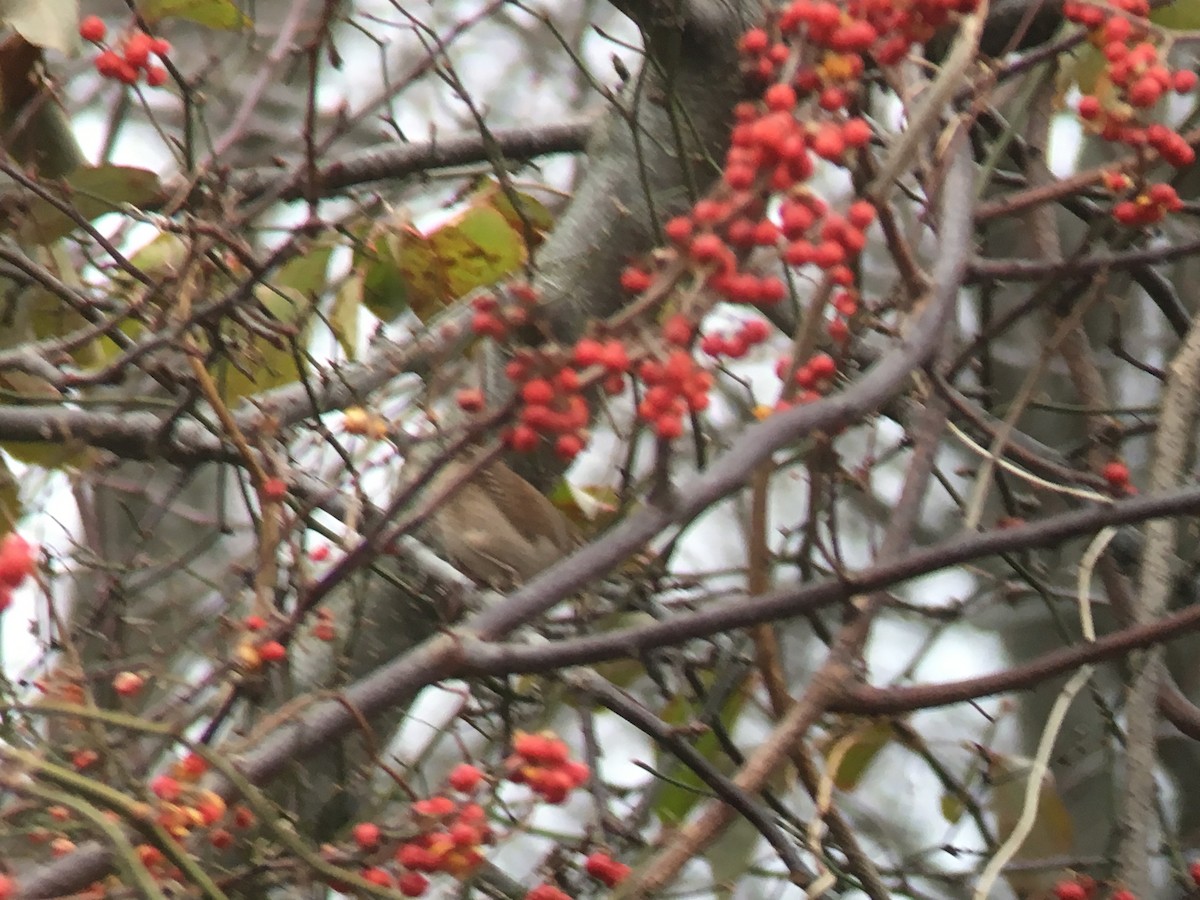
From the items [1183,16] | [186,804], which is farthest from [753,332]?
[1183,16]

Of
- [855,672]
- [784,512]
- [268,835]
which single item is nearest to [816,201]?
[855,672]

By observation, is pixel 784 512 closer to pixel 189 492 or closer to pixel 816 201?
pixel 189 492

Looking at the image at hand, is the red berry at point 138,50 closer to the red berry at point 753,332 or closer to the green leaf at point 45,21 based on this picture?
the green leaf at point 45,21

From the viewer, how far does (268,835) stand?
2.27 ft

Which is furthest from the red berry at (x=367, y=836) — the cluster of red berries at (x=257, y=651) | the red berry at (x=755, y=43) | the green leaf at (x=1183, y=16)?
the green leaf at (x=1183, y=16)

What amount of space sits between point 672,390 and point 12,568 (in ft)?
0.86

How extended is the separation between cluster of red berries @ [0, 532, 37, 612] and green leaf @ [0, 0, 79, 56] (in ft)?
1.63

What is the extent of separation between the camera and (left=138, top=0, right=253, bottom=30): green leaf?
41.8 inches

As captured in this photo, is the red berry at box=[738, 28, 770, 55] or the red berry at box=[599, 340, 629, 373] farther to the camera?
the red berry at box=[738, 28, 770, 55]

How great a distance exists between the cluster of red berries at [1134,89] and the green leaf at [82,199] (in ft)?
2.21

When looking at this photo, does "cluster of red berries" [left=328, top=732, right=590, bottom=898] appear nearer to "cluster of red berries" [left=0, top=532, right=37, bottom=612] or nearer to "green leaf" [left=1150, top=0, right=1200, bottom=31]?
"cluster of red berries" [left=0, top=532, right=37, bottom=612]

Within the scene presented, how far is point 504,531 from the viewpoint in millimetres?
955

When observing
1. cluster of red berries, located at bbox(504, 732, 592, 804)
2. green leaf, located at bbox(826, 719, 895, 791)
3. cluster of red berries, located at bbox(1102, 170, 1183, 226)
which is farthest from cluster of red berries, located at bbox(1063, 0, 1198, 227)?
cluster of red berries, located at bbox(504, 732, 592, 804)

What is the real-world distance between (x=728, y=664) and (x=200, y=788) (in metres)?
0.39
